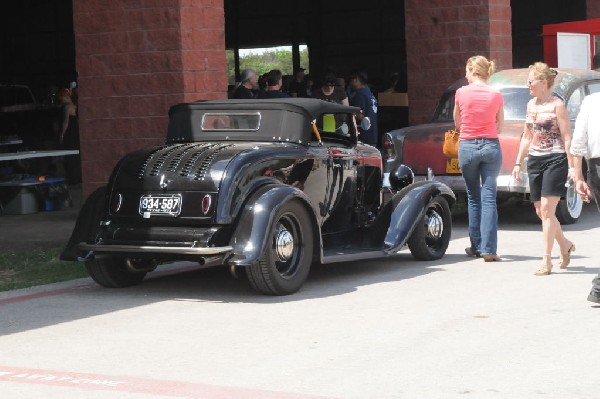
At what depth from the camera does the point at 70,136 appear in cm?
2147

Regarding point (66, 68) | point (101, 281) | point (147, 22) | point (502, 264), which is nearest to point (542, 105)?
point (502, 264)

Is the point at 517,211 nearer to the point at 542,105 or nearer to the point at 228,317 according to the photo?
the point at 542,105

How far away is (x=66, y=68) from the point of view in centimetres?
3616

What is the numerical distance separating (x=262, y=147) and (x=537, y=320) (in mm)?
2673

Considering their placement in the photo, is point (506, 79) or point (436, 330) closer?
point (436, 330)

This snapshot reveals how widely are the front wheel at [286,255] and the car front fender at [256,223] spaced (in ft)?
0.20

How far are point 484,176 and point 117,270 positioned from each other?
333 cm

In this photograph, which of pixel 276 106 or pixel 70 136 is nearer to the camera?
pixel 276 106

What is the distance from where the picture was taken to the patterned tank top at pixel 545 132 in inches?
387

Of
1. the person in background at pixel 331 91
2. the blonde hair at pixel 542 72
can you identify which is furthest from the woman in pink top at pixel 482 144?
the person in background at pixel 331 91

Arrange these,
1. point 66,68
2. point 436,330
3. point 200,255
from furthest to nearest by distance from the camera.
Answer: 1. point 66,68
2. point 200,255
3. point 436,330

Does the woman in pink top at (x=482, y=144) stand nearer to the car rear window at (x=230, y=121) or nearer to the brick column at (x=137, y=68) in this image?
the car rear window at (x=230, y=121)

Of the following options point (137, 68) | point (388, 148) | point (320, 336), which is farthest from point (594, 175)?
point (137, 68)

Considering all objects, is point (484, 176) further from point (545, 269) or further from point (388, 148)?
point (388, 148)
